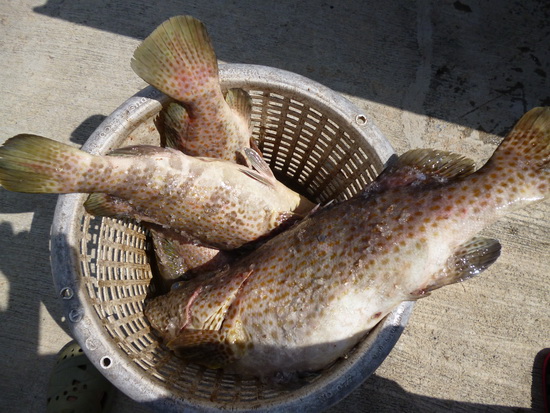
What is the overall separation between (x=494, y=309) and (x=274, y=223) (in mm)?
1848

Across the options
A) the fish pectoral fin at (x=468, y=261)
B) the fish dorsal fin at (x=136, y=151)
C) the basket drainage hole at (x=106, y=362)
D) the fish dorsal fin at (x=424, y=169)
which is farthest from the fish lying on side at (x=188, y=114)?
the fish pectoral fin at (x=468, y=261)

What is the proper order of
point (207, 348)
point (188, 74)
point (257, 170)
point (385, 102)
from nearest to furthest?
1. point (207, 348)
2. point (188, 74)
3. point (257, 170)
4. point (385, 102)

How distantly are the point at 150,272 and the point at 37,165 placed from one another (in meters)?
1.08

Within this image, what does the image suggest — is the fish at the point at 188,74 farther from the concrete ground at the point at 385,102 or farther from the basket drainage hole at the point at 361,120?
the concrete ground at the point at 385,102

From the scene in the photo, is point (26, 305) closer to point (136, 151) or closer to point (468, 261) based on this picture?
point (136, 151)

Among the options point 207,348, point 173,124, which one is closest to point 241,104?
point 173,124

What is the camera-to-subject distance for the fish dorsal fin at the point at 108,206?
217 cm

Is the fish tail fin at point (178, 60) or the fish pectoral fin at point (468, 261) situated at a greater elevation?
the fish tail fin at point (178, 60)

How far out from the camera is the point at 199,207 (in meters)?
2.34

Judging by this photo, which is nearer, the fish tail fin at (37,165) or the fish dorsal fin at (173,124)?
the fish tail fin at (37,165)

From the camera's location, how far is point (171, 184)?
2.25 meters

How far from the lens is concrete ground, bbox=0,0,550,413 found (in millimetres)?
3047

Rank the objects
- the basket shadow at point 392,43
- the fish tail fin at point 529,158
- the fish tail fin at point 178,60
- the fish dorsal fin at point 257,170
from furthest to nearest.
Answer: the basket shadow at point 392,43
the fish dorsal fin at point 257,170
the fish tail fin at point 178,60
the fish tail fin at point 529,158

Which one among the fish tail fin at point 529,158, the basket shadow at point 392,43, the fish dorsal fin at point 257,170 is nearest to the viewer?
the fish tail fin at point 529,158
